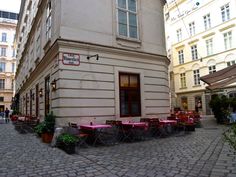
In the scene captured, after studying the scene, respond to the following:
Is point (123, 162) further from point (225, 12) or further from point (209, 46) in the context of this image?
point (209, 46)

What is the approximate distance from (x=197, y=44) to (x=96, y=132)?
89.5ft

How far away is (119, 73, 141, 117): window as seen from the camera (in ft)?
36.7

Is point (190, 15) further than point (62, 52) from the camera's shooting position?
Result: Yes

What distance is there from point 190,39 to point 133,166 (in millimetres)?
30660

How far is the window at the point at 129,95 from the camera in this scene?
1117 cm

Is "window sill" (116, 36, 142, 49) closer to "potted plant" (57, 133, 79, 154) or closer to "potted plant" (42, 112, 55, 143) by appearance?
"potted plant" (42, 112, 55, 143)

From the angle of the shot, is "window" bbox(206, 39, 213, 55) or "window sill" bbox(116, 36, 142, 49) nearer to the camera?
"window sill" bbox(116, 36, 142, 49)

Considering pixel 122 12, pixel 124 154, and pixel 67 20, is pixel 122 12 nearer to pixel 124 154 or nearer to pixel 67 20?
pixel 67 20

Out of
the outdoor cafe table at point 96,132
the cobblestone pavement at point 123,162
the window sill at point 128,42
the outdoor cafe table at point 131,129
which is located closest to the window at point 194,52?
the window sill at point 128,42

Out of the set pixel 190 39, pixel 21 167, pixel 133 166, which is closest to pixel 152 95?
pixel 133 166

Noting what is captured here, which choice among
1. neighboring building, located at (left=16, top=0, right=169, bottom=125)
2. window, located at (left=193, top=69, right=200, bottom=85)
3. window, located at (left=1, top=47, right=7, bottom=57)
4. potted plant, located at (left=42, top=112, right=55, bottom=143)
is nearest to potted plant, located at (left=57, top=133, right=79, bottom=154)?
neighboring building, located at (left=16, top=0, right=169, bottom=125)

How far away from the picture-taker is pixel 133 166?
18.3 ft

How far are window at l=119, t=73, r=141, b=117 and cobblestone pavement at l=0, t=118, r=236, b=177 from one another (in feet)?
11.3

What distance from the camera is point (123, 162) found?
19.6 feet
